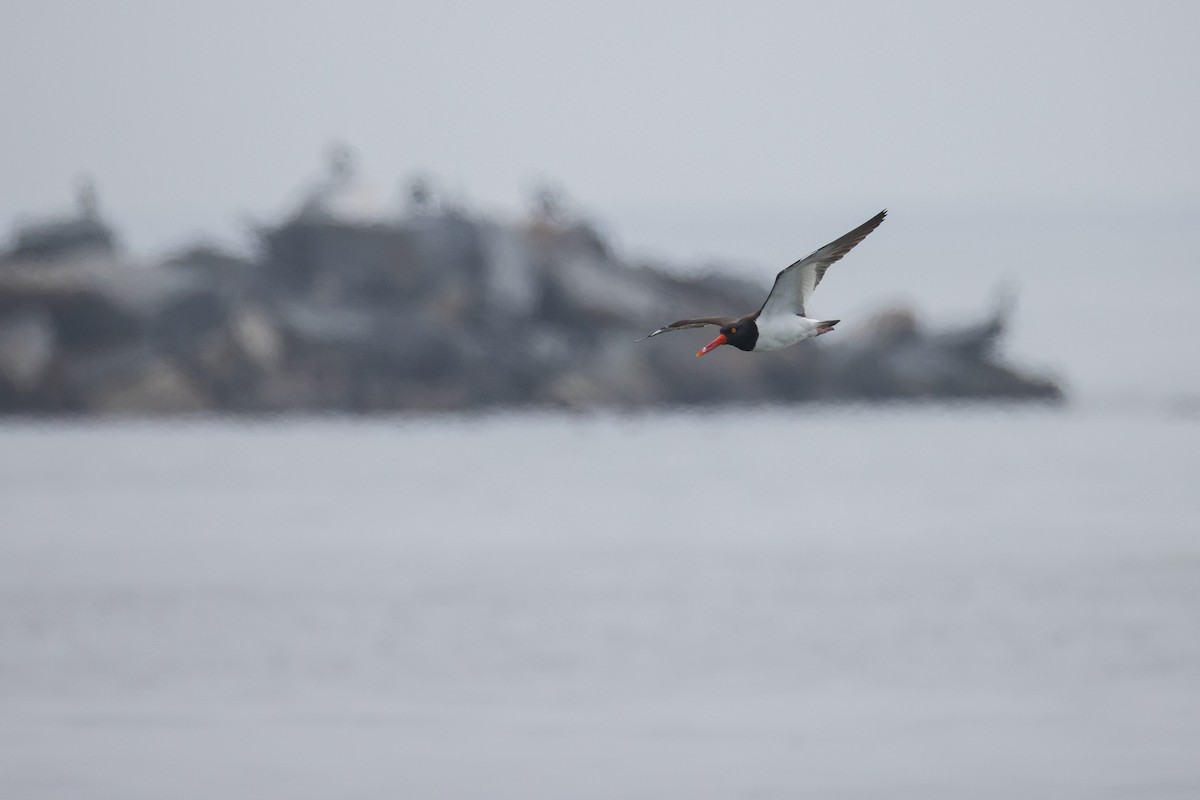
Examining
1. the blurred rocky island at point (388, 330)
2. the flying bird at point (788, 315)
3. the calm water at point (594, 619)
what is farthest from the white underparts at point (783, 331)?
the blurred rocky island at point (388, 330)

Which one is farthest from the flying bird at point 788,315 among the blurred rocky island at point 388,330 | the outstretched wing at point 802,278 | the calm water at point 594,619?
the blurred rocky island at point 388,330

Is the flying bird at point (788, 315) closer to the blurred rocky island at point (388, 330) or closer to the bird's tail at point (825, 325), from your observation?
the bird's tail at point (825, 325)

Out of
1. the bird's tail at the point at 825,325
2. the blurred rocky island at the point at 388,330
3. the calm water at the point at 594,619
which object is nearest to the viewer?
the bird's tail at the point at 825,325

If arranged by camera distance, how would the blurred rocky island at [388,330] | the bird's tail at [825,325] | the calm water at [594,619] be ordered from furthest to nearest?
the blurred rocky island at [388,330] → the calm water at [594,619] → the bird's tail at [825,325]

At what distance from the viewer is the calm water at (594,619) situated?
21203 millimetres

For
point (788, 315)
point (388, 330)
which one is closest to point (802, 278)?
point (788, 315)

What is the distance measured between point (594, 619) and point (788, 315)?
66.9 feet

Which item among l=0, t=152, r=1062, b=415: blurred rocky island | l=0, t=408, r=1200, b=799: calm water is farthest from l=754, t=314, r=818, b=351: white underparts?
l=0, t=152, r=1062, b=415: blurred rocky island

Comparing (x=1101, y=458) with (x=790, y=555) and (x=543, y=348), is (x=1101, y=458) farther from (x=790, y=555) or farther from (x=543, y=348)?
(x=790, y=555)

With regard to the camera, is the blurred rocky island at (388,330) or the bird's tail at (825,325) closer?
the bird's tail at (825,325)

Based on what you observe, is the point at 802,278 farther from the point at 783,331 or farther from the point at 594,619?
the point at 594,619

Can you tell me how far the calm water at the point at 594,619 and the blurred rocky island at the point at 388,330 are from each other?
5.76 ft

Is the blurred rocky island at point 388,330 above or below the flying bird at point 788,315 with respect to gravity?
above

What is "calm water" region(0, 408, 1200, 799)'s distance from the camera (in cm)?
2120
